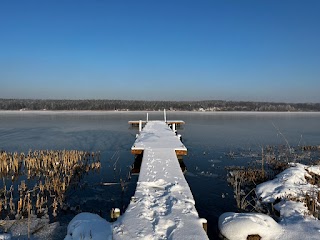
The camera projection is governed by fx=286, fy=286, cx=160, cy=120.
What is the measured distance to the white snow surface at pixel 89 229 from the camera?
5.26 metres

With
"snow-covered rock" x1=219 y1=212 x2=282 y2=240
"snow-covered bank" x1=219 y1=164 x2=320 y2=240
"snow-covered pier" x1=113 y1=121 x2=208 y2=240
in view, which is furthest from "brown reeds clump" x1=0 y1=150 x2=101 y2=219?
"snow-covered bank" x1=219 y1=164 x2=320 y2=240

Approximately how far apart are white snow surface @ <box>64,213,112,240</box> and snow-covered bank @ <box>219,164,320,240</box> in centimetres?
266

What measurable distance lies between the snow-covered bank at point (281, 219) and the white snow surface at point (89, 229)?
8.72 feet

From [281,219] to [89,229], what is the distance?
16.1ft

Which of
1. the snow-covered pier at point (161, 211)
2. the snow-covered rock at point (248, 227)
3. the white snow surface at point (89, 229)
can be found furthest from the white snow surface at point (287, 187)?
the white snow surface at point (89, 229)

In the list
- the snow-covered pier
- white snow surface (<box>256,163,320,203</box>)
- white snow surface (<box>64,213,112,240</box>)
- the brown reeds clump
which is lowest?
the brown reeds clump

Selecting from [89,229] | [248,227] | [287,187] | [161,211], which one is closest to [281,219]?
[248,227]

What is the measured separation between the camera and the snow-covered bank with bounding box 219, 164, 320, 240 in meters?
6.08

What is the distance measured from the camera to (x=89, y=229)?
5562 mm

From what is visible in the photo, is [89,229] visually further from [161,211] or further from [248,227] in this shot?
[248,227]

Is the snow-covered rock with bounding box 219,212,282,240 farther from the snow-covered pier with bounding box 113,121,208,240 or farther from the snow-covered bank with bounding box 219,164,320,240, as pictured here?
the snow-covered pier with bounding box 113,121,208,240

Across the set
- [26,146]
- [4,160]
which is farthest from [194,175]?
[26,146]

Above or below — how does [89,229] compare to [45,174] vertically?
above

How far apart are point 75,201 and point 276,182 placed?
7090mm
